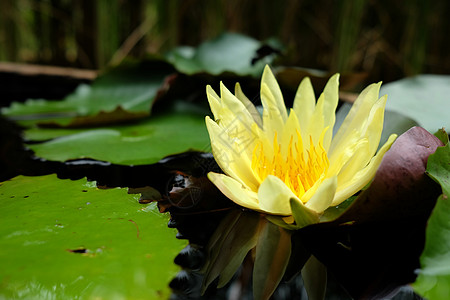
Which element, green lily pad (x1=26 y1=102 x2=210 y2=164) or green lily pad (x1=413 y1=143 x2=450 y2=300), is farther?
green lily pad (x1=26 y1=102 x2=210 y2=164)

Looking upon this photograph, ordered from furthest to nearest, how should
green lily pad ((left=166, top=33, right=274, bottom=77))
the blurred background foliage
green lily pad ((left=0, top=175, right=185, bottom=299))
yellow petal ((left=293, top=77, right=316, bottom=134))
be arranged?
the blurred background foliage
green lily pad ((left=166, top=33, right=274, bottom=77))
yellow petal ((left=293, top=77, right=316, bottom=134))
green lily pad ((left=0, top=175, right=185, bottom=299))

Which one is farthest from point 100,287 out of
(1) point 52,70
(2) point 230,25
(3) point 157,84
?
(2) point 230,25

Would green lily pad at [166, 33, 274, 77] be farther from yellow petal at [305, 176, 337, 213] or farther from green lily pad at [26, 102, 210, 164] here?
yellow petal at [305, 176, 337, 213]

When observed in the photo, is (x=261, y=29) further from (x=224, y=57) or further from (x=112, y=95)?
(x=112, y=95)

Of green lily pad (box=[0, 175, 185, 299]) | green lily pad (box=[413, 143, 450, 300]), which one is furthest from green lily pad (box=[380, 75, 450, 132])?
green lily pad (box=[0, 175, 185, 299])

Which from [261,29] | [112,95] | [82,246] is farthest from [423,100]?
[261,29]

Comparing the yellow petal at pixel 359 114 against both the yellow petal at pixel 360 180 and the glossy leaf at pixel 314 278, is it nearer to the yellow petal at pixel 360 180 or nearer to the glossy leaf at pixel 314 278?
the yellow petal at pixel 360 180
